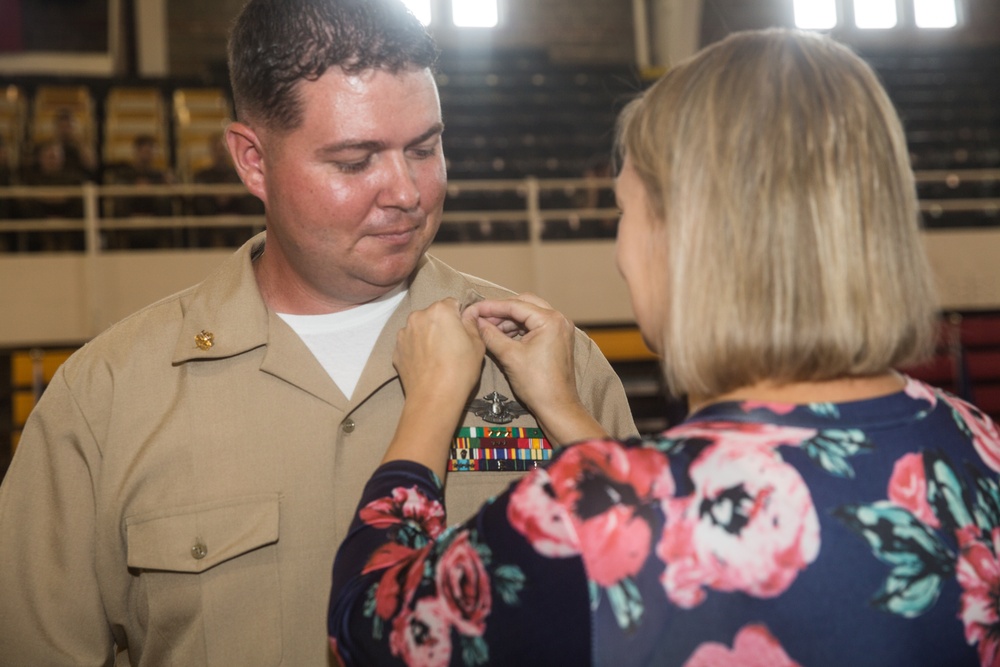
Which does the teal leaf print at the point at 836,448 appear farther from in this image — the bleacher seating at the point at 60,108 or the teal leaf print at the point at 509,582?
the bleacher seating at the point at 60,108

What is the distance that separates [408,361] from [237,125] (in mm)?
543

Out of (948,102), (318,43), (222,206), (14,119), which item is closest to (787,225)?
(318,43)

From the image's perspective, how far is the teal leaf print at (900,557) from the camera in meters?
1.02

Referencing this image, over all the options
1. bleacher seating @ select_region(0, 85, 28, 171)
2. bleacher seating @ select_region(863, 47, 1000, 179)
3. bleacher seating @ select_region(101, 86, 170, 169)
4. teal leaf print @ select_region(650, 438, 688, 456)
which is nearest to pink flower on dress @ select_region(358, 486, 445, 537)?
teal leaf print @ select_region(650, 438, 688, 456)

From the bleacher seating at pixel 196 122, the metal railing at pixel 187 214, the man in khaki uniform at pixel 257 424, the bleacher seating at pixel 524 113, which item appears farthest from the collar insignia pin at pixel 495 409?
the bleacher seating at pixel 196 122

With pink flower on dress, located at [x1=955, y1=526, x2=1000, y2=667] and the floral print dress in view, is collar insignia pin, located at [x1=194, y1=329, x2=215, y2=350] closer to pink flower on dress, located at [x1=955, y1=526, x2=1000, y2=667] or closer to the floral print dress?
the floral print dress

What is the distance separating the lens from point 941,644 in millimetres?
1034

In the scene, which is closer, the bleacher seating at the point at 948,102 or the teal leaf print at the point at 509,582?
the teal leaf print at the point at 509,582

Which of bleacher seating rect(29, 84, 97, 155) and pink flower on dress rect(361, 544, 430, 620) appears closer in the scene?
pink flower on dress rect(361, 544, 430, 620)

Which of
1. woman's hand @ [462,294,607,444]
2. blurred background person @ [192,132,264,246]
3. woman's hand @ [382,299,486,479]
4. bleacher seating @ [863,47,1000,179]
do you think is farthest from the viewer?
bleacher seating @ [863,47,1000,179]

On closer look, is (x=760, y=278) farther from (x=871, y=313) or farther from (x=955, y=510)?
(x=955, y=510)

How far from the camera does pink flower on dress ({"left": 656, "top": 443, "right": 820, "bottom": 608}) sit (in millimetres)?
996

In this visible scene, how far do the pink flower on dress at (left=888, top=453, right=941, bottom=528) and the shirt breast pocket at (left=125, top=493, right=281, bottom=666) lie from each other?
0.89 m

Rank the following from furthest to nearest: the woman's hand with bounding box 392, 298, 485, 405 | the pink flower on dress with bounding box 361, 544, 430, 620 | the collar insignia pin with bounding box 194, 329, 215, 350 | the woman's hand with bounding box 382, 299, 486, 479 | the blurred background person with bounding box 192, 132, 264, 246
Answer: the blurred background person with bounding box 192, 132, 264, 246 → the collar insignia pin with bounding box 194, 329, 215, 350 → the woman's hand with bounding box 392, 298, 485, 405 → the woman's hand with bounding box 382, 299, 486, 479 → the pink flower on dress with bounding box 361, 544, 430, 620
